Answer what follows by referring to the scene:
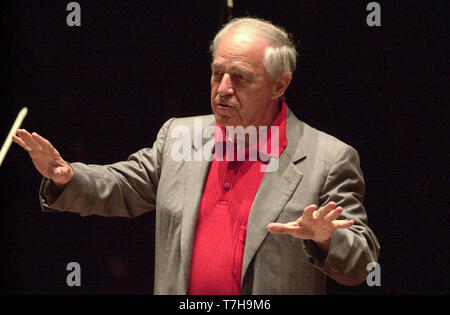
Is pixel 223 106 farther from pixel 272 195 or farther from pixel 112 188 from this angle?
pixel 112 188

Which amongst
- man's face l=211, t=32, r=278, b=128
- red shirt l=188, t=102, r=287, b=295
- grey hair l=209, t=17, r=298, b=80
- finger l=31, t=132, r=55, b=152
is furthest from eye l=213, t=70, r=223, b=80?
finger l=31, t=132, r=55, b=152

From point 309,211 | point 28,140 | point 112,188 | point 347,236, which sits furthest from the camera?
point 112,188

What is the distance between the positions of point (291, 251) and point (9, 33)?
1.57m

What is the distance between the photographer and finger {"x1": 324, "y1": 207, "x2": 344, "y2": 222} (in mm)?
1725

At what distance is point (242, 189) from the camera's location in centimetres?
208

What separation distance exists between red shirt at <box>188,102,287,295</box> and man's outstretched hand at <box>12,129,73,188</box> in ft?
1.44

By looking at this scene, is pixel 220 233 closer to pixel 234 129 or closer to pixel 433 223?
pixel 234 129

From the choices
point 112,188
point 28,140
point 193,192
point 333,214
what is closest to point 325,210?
point 333,214

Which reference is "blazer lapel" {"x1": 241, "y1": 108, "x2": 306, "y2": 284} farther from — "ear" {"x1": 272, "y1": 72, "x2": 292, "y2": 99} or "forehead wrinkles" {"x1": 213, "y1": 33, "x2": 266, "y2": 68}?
"forehead wrinkles" {"x1": 213, "y1": 33, "x2": 266, "y2": 68}

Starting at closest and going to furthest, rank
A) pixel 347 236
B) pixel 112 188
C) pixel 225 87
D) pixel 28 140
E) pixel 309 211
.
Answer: pixel 309 211 → pixel 347 236 → pixel 28 140 → pixel 225 87 → pixel 112 188

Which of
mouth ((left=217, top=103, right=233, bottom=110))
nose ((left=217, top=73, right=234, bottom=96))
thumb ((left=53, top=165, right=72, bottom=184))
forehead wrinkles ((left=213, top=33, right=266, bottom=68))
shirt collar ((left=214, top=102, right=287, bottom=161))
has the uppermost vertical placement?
forehead wrinkles ((left=213, top=33, right=266, bottom=68))

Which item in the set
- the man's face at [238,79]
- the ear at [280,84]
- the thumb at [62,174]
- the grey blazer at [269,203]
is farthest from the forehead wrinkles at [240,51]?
the thumb at [62,174]

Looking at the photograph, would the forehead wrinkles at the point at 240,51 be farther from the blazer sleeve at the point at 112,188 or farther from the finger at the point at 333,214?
the finger at the point at 333,214

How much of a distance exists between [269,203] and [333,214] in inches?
12.5
